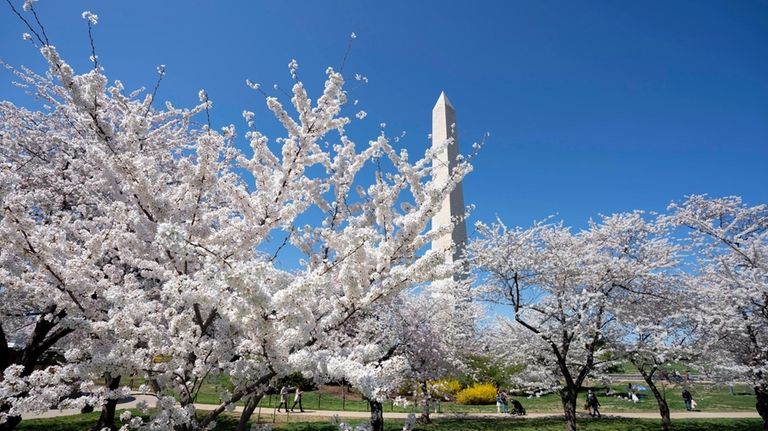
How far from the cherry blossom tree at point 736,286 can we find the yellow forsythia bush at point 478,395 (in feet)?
42.1

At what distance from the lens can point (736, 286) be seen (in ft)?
27.0

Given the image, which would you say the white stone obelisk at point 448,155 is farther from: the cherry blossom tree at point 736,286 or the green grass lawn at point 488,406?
the cherry blossom tree at point 736,286

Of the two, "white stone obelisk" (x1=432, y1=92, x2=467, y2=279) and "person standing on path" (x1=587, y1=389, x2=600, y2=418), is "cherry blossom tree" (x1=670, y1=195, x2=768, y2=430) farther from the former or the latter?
"white stone obelisk" (x1=432, y1=92, x2=467, y2=279)

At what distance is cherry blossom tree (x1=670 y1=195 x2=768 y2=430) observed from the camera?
7973mm

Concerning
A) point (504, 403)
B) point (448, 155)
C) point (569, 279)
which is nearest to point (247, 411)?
point (569, 279)

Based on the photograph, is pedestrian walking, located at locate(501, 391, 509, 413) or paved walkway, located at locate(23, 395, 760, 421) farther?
pedestrian walking, located at locate(501, 391, 509, 413)

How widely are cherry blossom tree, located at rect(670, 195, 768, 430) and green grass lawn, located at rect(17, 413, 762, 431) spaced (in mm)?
3489

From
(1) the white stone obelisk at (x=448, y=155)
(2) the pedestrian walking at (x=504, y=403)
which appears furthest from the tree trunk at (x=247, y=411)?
(1) the white stone obelisk at (x=448, y=155)

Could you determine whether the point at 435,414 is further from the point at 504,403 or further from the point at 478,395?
the point at 478,395

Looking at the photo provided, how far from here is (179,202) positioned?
3.20m

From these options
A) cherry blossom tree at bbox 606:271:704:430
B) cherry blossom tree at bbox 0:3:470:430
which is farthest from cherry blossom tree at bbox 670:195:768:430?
cherry blossom tree at bbox 0:3:470:430

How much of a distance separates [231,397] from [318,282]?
1.28m

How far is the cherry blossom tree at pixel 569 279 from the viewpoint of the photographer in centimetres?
900

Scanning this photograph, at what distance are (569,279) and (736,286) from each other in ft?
10.4
